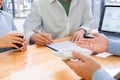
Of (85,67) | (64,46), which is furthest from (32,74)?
(64,46)

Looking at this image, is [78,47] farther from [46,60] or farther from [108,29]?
[108,29]

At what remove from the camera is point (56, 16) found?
151 cm

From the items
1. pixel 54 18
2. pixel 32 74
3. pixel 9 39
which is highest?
pixel 54 18

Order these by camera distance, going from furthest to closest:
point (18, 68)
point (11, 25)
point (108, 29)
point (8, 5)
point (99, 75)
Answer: point (8, 5) → point (108, 29) → point (11, 25) → point (18, 68) → point (99, 75)

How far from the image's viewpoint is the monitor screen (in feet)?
5.16

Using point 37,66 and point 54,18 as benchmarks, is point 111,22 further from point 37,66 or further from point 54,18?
point 37,66

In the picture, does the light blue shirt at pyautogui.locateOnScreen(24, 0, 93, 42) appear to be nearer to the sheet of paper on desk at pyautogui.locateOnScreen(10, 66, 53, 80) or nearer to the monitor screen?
the monitor screen

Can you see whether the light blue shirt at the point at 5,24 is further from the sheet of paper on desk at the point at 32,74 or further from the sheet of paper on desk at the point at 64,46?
the sheet of paper on desk at the point at 32,74

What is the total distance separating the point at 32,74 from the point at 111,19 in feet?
3.46

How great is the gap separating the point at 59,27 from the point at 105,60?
2.16ft

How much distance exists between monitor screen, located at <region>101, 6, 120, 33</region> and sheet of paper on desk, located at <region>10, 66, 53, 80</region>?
973 mm

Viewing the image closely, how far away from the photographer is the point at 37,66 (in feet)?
2.80

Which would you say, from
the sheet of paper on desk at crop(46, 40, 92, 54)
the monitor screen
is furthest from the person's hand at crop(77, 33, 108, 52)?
the monitor screen

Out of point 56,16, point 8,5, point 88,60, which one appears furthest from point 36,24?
point 8,5
